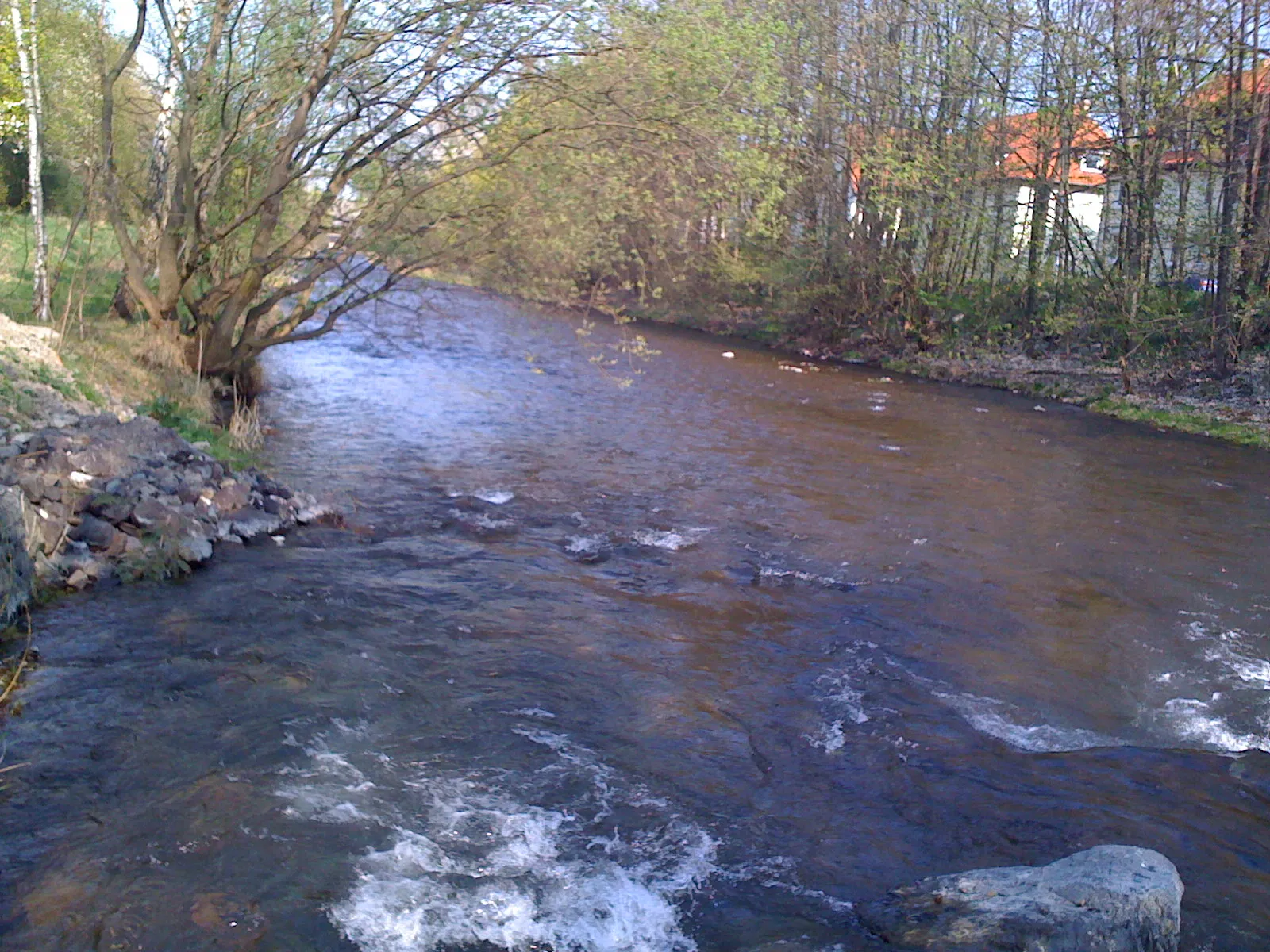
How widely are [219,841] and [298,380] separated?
16.8 metres

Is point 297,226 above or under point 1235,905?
above

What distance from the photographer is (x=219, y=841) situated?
5793mm

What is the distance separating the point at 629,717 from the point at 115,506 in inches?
212

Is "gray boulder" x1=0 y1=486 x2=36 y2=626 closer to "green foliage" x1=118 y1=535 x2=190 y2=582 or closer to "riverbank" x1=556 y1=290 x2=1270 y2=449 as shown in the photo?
"green foliage" x1=118 y1=535 x2=190 y2=582

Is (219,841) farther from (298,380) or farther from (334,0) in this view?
(298,380)

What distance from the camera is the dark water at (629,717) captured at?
561 cm

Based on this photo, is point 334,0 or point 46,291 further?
point 46,291

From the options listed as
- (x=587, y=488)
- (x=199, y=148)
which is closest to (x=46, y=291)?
(x=199, y=148)

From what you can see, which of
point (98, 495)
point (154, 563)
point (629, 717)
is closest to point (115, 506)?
point (98, 495)

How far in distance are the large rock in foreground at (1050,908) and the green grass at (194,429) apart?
1046 centimetres

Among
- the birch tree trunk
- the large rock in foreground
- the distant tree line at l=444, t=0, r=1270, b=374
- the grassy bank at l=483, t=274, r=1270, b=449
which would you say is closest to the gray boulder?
the large rock in foreground

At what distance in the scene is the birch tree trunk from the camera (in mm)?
15289

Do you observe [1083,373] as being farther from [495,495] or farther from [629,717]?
[629,717]

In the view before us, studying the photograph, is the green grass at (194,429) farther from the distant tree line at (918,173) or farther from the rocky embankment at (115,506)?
the distant tree line at (918,173)
